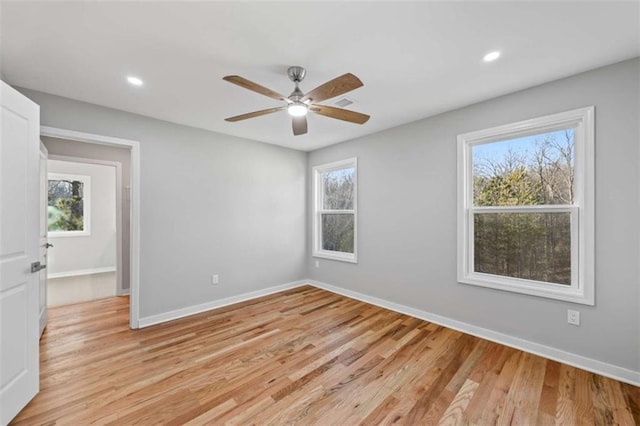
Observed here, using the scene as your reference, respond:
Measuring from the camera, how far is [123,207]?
4.51 m

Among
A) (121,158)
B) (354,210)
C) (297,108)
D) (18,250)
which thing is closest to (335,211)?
(354,210)

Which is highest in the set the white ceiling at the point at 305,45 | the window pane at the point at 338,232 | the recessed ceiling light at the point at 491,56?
the recessed ceiling light at the point at 491,56

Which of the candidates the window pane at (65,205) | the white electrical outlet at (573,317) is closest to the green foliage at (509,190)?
the white electrical outlet at (573,317)

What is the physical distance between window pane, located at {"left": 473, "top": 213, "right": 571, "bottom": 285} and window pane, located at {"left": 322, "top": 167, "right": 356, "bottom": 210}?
201 cm

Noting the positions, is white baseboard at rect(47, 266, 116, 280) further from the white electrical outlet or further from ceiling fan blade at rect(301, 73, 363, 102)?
the white electrical outlet

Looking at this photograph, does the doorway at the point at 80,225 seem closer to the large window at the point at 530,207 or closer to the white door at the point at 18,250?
the white door at the point at 18,250

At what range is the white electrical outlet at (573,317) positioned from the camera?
2280 mm

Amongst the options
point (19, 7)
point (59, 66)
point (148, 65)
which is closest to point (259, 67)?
point (148, 65)

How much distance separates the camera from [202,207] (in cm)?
365

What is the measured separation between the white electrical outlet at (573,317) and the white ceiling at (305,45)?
211cm

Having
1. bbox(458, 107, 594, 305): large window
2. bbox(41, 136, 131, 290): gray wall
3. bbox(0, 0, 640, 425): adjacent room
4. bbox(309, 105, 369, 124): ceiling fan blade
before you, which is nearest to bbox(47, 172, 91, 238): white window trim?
bbox(41, 136, 131, 290): gray wall

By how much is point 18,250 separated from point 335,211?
3696mm

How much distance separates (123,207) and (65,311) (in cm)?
174

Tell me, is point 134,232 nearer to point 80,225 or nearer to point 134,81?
point 134,81
